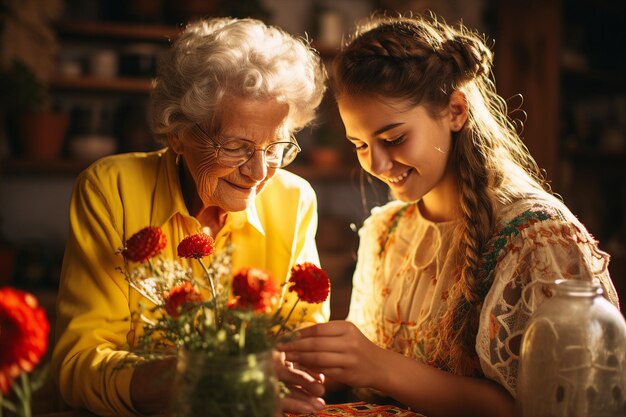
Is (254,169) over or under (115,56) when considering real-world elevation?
under

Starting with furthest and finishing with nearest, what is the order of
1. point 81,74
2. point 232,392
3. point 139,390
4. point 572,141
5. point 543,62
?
point 572,141 → point 543,62 → point 81,74 → point 139,390 → point 232,392

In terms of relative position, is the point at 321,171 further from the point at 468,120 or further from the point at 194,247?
the point at 194,247

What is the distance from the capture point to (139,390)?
1.14m

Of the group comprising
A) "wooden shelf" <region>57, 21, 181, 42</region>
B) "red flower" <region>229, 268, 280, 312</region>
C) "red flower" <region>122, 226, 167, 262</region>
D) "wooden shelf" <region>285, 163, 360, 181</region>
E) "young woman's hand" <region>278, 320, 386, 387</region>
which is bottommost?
"young woman's hand" <region>278, 320, 386, 387</region>

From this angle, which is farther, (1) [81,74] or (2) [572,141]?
(2) [572,141]

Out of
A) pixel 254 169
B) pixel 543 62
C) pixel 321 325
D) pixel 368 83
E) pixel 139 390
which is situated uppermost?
pixel 543 62

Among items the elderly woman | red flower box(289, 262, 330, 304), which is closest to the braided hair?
the elderly woman

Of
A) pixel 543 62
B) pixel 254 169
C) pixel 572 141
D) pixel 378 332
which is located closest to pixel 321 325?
pixel 254 169

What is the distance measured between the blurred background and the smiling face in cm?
115

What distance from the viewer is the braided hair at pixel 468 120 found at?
1401 mm

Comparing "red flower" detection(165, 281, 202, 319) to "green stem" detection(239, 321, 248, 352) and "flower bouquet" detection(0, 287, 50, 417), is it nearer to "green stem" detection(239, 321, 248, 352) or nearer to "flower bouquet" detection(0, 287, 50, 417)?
"green stem" detection(239, 321, 248, 352)

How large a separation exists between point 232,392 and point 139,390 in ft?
1.31

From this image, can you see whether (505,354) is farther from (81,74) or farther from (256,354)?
(81,74)

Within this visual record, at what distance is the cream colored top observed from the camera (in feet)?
4.06
